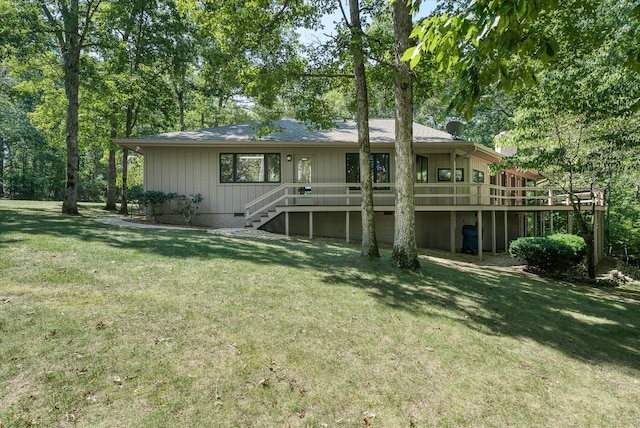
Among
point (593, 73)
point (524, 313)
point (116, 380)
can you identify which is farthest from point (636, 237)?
point (116, 380)

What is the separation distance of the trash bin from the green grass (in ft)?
25.4

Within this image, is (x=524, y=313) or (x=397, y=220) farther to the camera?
(x=397, y=220)

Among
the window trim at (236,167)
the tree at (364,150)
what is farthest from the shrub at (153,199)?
the tree at (364,150)

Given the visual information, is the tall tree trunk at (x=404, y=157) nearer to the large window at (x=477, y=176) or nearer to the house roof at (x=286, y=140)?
the house roof at (x=286, y=140)

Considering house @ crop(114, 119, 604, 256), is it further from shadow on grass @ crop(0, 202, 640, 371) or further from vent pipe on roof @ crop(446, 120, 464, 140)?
shadow on grass @ crop(0, 202, 640, 371)

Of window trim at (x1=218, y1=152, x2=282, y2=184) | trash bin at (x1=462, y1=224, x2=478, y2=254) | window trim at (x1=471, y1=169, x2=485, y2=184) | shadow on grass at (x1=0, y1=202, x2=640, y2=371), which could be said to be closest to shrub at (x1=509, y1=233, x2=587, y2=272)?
shadow on grass at (x1=0, y1=202, x2=640, y2=371)

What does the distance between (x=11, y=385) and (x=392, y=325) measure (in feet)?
12.0

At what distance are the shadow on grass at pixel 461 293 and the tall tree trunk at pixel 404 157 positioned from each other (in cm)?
48

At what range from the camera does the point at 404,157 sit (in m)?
7.38

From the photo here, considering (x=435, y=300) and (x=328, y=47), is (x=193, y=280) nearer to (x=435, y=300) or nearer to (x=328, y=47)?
(x=435, y=300)

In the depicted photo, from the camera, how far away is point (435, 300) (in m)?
5.80

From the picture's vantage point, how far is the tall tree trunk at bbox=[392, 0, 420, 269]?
7.34 meters

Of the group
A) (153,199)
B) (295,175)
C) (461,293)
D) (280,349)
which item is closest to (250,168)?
(295,175)

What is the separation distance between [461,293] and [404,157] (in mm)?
2832
